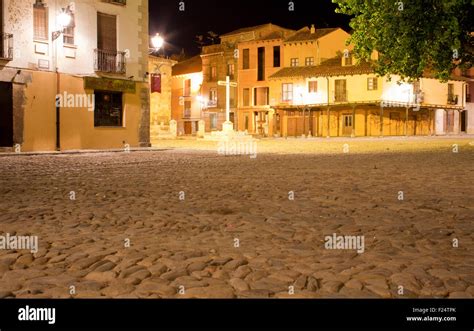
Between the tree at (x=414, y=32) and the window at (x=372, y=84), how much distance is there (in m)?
29.7

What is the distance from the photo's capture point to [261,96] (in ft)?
209

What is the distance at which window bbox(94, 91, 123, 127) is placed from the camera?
2792 centimetres

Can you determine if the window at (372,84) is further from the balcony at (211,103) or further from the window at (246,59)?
the balcony at (211,103)

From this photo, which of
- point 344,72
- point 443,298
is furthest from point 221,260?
point 344,72

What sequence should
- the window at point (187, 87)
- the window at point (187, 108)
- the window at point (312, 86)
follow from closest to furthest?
the window at point (312, 86)
the window at point (187, 108)
the window at point (187, 87)

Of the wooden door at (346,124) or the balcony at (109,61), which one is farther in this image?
the wooden door at (346,124)

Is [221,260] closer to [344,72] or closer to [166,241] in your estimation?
[166,241]

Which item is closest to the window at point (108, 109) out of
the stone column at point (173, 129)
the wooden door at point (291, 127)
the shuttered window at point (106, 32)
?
the shuttered window at point (106, 32)

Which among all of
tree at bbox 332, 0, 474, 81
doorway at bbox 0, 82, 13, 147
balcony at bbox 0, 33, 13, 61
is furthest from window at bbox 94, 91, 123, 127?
tree at bbox 332, 0, 474, 81

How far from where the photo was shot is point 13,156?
71.7ft

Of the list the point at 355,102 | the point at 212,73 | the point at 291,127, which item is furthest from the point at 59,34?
the point at 212,73

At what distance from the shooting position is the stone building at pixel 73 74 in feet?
79.8

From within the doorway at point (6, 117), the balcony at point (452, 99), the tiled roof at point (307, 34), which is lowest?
the doorway at point (6, 117)
